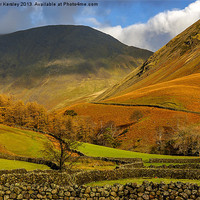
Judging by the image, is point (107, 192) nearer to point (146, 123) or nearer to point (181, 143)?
point (181, 143)

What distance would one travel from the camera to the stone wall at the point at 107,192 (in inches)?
422

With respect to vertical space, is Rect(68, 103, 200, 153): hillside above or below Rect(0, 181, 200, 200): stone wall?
above

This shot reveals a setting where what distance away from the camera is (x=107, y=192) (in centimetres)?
1082

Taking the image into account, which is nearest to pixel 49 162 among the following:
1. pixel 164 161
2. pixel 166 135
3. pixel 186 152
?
pixel 164 161

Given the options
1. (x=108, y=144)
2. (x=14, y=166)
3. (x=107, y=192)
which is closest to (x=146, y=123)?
(x=108, y=144)

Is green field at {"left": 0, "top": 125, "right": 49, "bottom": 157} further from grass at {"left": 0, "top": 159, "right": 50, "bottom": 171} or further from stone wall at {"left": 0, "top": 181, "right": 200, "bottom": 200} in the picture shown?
stone wall at {"left": 0, "top": 181, "right": 200, "bottom": 200}

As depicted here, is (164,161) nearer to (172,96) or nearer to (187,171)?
(187,171)

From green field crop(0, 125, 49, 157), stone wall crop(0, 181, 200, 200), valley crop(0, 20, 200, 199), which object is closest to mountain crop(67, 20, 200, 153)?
valley crop(0, 20, 200, 199)

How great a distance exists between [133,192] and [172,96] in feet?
393

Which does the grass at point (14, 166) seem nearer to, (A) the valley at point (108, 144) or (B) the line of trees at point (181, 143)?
(A) the valley at point (108, 144)

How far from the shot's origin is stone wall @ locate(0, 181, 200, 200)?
1073cm

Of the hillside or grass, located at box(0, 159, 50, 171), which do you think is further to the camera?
the hillside

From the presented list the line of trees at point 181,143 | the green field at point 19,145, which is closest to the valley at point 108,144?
the green field at point 19,145

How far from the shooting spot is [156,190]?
35.5 ft
